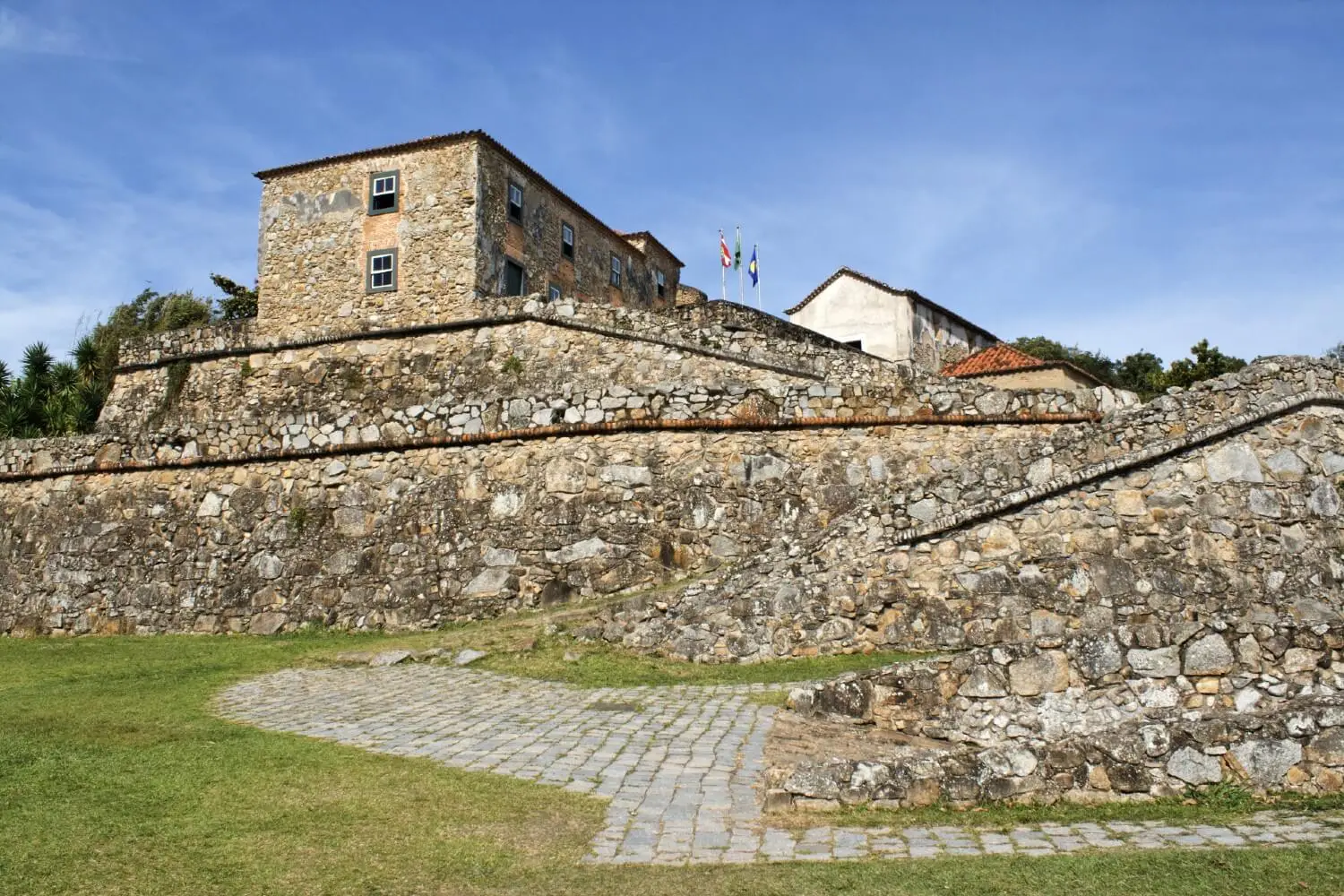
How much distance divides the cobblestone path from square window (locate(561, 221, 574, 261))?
21946 millimetres

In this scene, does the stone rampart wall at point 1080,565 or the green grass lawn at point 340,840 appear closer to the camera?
the green grass lawn at point 340,840

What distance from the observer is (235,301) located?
40688 mm

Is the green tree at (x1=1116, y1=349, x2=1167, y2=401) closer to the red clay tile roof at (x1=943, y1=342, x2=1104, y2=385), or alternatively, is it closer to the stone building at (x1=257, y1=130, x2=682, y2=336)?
the red clay tile roof at (x1=943, y1=342, x2=1104, y2=385)

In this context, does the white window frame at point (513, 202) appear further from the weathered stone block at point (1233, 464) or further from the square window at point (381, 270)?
the weathered stone block at point (1233, 464)

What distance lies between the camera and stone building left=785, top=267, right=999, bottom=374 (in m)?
38.2

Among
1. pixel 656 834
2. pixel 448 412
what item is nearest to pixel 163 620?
pixel 448 412

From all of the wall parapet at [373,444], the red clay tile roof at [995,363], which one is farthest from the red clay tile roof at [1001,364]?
the wall parapet at [373,444]

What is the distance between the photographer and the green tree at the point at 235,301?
40.0 metres

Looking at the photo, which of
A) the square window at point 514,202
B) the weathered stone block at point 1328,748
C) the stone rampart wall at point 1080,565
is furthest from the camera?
the square window at point 514,202

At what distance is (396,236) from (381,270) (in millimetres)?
1072

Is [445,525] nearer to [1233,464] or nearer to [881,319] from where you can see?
[1233,464]

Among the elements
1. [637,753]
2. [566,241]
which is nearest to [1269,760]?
[637,753]

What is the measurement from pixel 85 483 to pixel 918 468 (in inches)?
594

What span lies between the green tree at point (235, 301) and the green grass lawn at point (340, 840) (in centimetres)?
3508
